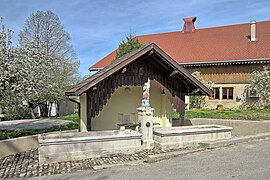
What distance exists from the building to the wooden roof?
45.8ft

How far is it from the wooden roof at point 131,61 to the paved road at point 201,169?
9.85 feet

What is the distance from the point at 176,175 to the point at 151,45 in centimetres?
491

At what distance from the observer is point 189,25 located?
103 feet

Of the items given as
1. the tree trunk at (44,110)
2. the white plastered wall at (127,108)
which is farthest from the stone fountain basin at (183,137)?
the tree trunk at (44,110)

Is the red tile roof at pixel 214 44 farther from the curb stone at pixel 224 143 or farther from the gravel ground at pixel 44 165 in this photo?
the gravel ground at pixel 44 165

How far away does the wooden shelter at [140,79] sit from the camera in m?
9.22

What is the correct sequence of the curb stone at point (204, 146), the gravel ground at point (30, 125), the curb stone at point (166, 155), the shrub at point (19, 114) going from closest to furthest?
the curb stone at point (166, 155) < the curb stone at point (204, 146) < the gravel ground at point (30, 125) < the shrub at point (19, 114)

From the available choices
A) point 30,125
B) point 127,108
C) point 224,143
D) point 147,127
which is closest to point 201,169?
point 147,127

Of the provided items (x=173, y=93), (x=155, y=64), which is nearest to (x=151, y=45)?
(x=155, y=64)

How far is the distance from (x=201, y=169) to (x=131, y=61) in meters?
4.39

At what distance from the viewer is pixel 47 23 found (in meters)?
29.8

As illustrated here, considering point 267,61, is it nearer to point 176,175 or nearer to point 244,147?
Result: point 244,147

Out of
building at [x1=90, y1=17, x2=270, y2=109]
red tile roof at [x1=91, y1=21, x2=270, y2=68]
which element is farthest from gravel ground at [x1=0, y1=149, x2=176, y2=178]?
red tile roof at [x1=91, y1=21, x2=270, y2=68]

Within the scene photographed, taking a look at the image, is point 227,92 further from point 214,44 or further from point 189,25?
point 189,25
